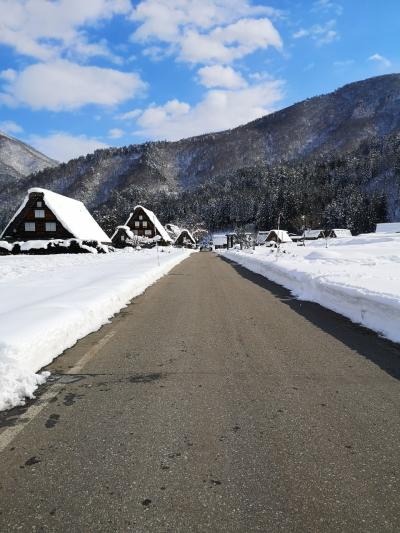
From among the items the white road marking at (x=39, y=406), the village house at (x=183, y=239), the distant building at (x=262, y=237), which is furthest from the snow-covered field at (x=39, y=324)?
the distant building at (x=262, y=237)

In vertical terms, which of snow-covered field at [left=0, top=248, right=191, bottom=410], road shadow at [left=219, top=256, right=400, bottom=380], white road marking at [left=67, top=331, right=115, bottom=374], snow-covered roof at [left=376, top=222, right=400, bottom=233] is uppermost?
snow-covered roof at [left=376, top=222, right=400, bottom=233]

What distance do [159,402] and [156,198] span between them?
17894 cm

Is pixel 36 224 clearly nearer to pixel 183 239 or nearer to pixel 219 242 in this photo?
pixel 183 239

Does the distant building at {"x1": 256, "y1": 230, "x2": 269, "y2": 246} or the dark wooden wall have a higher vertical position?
the dark wooden wall

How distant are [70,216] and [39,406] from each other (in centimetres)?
4320

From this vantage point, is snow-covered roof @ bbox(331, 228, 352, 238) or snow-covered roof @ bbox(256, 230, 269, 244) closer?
snow-covered roof @ bbox(331, 228, 352, 238)

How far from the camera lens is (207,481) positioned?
2.52 m

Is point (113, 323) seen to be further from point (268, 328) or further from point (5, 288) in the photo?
point (5, 288)

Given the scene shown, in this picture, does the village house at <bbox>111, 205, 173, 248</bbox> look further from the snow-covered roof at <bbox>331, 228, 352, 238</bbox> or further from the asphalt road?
the asphalt road

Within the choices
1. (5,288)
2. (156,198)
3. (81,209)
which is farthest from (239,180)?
(5,288)

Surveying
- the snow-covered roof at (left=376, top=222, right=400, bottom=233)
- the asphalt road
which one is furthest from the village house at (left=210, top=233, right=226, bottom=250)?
the asphalt road

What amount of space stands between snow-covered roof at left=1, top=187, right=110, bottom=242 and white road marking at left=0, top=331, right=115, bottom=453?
38.1 metres

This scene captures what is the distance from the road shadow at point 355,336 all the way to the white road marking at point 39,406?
3.89m

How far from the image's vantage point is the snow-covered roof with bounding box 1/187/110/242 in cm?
4200
